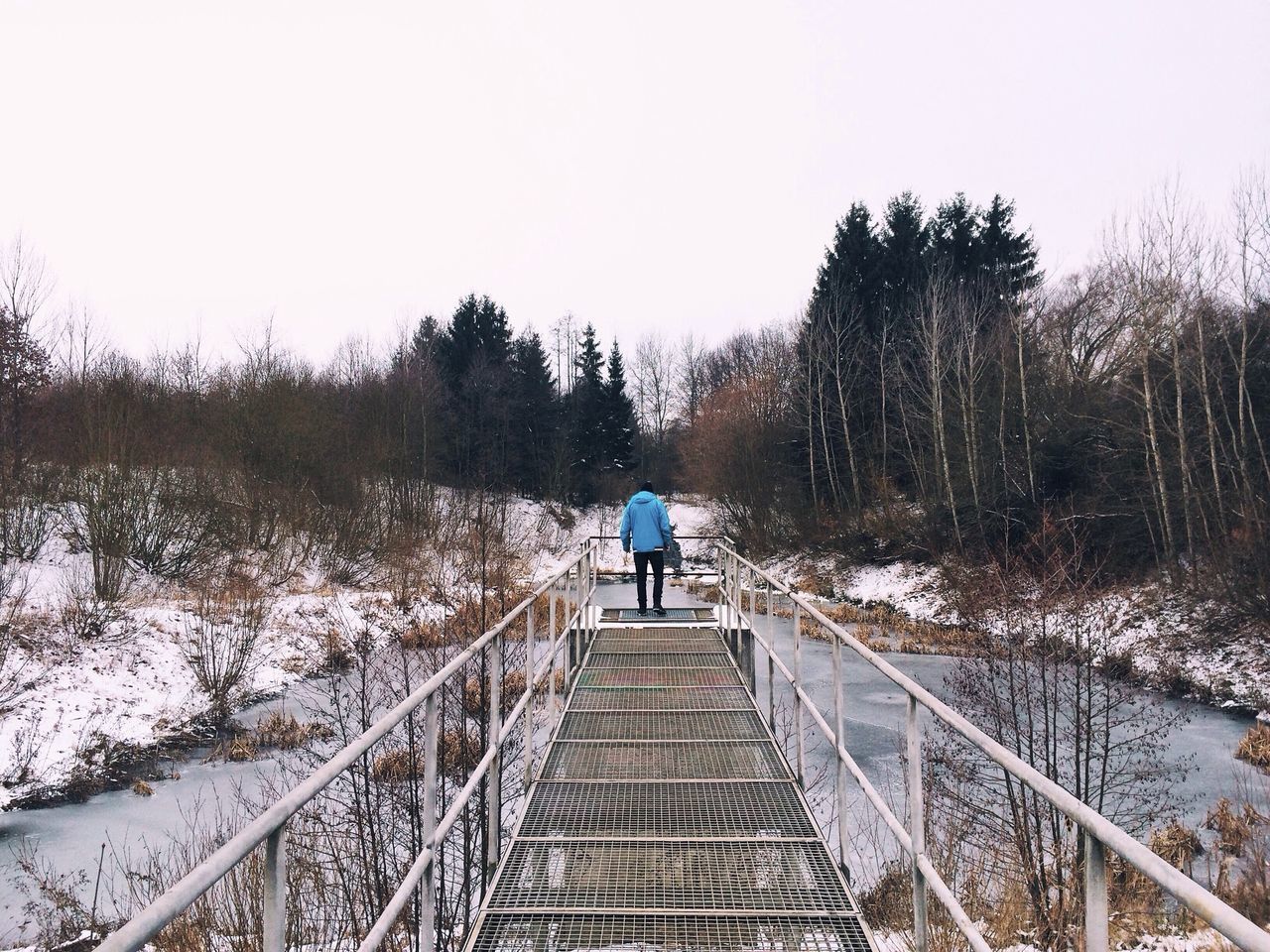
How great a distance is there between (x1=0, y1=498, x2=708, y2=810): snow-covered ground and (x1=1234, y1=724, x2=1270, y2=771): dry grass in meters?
13.1

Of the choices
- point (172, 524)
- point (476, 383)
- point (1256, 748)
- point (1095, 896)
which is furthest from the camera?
point (476, 383)

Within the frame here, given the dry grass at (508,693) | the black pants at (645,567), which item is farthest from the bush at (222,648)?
the black pants at (645,567)

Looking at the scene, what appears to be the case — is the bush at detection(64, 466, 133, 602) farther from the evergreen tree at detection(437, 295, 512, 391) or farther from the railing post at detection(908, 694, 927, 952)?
the evergreen tree at detection(437, 295, 512, 391)

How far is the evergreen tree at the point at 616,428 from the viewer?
4631 cm

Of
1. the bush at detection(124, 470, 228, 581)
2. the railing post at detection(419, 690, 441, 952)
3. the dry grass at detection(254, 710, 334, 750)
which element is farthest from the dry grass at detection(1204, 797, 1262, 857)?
the bush at detection(124, 470, 228, 581)

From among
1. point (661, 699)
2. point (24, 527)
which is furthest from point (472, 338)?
point (661, 699)

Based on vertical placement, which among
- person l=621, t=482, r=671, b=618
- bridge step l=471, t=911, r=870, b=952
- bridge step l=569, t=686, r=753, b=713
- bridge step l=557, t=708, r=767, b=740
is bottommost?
bridge step l=471, t=911, r=870, b=952

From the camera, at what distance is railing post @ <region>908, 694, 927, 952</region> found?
2748 mm

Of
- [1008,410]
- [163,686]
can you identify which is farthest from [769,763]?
[1008,410]

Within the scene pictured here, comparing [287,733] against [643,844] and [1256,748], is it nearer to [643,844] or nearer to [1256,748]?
[643,844]

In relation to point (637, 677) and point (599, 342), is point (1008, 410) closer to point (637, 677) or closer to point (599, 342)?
point (637, 677)

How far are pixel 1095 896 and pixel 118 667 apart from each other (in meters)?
14.8

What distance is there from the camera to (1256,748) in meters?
10.6

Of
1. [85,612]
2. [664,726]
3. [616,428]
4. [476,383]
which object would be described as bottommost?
[664,726]
